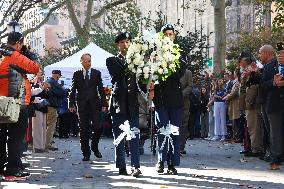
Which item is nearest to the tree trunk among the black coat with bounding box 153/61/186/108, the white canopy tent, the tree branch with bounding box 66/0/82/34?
the white canopy tent

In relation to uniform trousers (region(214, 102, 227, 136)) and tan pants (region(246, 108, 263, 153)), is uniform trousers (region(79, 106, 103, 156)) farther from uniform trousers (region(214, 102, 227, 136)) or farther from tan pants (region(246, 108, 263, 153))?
uniform trousers (region(214, 102, 227, 136))

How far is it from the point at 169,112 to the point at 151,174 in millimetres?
982

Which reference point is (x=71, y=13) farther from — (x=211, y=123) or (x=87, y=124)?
(x=87, y=124)

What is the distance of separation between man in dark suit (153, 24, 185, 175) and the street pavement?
257 mm

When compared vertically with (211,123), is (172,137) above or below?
below

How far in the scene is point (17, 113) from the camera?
1066 centimetres

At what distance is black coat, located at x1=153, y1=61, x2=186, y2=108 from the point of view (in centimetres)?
1186

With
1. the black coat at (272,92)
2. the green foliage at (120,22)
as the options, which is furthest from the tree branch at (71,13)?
the black coat at (272,92)

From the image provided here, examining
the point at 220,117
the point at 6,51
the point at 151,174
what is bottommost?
the point at 151,174

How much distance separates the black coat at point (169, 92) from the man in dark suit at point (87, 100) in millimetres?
3375

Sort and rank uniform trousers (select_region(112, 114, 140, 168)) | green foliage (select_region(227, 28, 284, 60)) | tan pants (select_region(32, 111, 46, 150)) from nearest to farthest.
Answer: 1. uniform trousers (select_region(112, 114, 140, 168))
2. tan pants (select_region(32, 111, 46, 150))
3. green foliage (select_region(227, 28, 284, 60))

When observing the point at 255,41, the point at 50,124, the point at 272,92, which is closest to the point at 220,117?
the point at 50,124

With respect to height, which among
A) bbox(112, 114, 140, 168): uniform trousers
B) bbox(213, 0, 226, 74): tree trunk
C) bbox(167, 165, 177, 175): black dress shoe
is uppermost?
bbox(213, 0, 226, 74): tree trunk

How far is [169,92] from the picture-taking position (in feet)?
39.1
